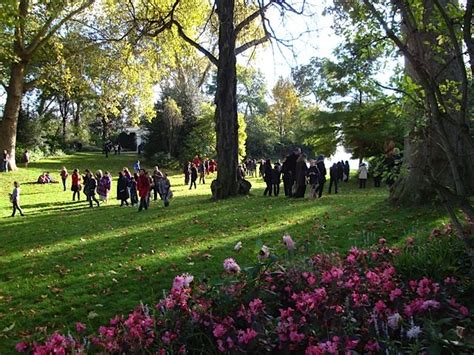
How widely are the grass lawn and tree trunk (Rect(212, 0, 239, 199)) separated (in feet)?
5.46

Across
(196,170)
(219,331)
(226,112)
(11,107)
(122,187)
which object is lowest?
(219,331)

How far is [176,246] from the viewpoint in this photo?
27.8 feet

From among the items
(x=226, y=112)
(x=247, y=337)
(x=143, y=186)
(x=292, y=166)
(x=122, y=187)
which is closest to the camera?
(x=247, y=337)

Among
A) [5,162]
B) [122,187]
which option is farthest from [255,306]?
[5,162]

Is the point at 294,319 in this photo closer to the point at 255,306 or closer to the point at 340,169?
the point at 255,306

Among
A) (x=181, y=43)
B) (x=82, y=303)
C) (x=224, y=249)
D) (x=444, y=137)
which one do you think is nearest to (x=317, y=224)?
(x=224, y=249)

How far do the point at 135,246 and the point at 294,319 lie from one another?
20.7 ft

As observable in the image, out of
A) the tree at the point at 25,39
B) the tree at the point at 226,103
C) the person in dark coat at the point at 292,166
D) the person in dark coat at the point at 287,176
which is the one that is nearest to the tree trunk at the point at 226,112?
the tree at the point at 226,103

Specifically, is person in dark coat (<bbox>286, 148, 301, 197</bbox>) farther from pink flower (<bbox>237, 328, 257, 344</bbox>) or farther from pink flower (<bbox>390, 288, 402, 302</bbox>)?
pink flower (<bbox>237, 328, 257, 344</bbox>)

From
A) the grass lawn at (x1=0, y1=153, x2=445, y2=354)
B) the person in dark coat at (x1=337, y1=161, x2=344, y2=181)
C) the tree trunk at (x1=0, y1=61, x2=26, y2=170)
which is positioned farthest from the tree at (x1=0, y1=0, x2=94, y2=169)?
the person in dark coat at (x1=337, y1=161, x2=344, y2=181)

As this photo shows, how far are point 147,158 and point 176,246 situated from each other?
124ft

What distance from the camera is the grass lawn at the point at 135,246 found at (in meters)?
5.59

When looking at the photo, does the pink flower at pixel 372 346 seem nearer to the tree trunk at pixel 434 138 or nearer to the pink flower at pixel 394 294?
the pink flower at pixel 394 294

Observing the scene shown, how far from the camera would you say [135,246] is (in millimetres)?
8781
